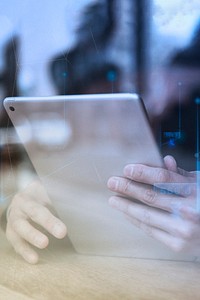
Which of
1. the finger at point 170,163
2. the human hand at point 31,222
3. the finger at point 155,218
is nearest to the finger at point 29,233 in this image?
the human hand at point 31,222

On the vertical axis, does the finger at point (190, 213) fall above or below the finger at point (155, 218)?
above

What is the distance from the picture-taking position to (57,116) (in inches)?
23.7

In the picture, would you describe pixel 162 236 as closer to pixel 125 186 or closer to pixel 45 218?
pixel 125 186

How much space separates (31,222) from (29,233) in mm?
22

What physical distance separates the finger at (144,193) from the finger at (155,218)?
0.01 metres

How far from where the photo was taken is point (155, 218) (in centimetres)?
57

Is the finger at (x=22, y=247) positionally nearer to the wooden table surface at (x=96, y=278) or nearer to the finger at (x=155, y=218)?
the wooden table surface at (x=96, y=278)

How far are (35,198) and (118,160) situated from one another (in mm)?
204

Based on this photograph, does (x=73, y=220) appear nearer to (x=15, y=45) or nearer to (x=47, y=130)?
(x=47, y=130)

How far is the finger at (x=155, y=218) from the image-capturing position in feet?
1.82

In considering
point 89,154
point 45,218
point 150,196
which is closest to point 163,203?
point 150,196

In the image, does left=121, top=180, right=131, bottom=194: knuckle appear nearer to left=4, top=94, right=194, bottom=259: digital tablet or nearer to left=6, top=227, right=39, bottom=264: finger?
left=4, top=94, right=194, bottom=259: digital tablet

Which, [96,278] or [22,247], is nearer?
[96,278]

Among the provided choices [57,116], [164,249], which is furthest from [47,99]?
[164,249]
